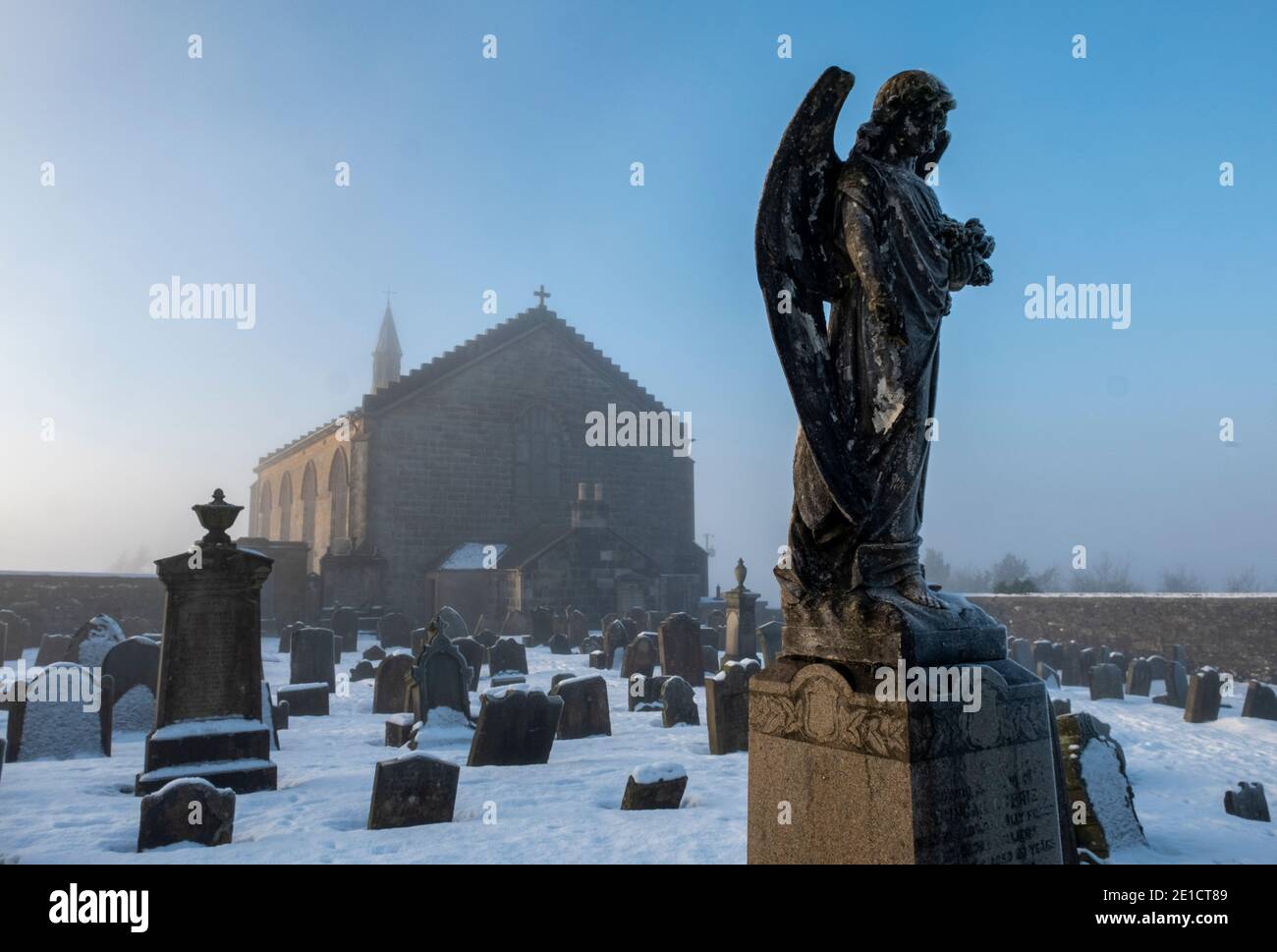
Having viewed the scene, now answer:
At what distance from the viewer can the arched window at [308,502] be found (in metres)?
36.2

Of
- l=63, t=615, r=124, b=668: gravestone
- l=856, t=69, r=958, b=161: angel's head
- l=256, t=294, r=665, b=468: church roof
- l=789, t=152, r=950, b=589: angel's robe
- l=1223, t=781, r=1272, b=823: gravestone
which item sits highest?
l=256, t=294, r=665, b=468: church roof

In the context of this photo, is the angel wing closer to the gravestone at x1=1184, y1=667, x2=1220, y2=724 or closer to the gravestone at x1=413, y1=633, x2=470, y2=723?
the gravestone at x1=413, y1=633, x2=470, y2=723

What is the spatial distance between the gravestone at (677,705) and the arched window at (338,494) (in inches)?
825

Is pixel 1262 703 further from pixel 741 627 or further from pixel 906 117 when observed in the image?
pixel 906 117

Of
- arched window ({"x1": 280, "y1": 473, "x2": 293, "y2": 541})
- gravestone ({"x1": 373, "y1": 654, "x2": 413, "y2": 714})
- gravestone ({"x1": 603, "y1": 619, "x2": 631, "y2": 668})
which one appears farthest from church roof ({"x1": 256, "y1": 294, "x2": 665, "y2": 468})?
gravestone ({"x1": 373, "y1": 654, "x2": 413, "y2": 714})

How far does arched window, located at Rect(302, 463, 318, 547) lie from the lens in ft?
119

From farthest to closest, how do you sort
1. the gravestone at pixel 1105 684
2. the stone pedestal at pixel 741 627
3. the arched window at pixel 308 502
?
the arched window at pixel 308 502 → the stone pedestal at pixel 741 627 → the gravestone at pixel 1105 684

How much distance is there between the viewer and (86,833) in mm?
5668

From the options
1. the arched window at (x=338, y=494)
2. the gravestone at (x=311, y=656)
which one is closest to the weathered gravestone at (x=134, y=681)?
the gravestone at (x=311, y=656)

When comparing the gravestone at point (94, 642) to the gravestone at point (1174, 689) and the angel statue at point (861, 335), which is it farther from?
the gravestone at point (1174, 689)

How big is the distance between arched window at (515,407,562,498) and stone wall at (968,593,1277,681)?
54.2ft

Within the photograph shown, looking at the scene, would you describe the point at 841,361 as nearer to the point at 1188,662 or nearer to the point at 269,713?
the point at 269,713
